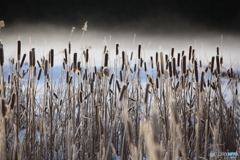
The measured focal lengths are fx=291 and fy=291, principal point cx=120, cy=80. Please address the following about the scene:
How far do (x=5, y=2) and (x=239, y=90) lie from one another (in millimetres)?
2407

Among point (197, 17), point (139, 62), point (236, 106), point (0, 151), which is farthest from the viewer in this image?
point (197, 17)

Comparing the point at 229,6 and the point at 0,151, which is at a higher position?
the point at 229,6

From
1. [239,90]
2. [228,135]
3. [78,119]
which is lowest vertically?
[228,135]

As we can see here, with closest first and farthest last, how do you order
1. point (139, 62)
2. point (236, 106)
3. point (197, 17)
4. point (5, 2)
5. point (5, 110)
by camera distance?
point (5, 110) < point (139, 62) < point (236, 106) < point (5, 2) < point (197, 17)

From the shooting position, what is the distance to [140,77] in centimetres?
199

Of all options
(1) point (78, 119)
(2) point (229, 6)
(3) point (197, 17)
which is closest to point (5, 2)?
(1) point (78, 119)

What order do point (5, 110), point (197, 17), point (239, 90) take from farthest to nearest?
point (197, 17), point (239, 90), point (5, 110)

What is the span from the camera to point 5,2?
3010 mm

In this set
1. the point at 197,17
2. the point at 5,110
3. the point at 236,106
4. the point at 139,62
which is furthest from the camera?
the point at 197,17

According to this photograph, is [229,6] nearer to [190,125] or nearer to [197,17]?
[197,17]

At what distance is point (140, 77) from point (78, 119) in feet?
1.65

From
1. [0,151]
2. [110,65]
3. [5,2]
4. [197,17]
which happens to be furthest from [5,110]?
[197,17]

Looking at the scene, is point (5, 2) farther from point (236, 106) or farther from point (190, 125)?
point (236, 106)

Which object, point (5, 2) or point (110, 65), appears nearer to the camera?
point (110, 65)
